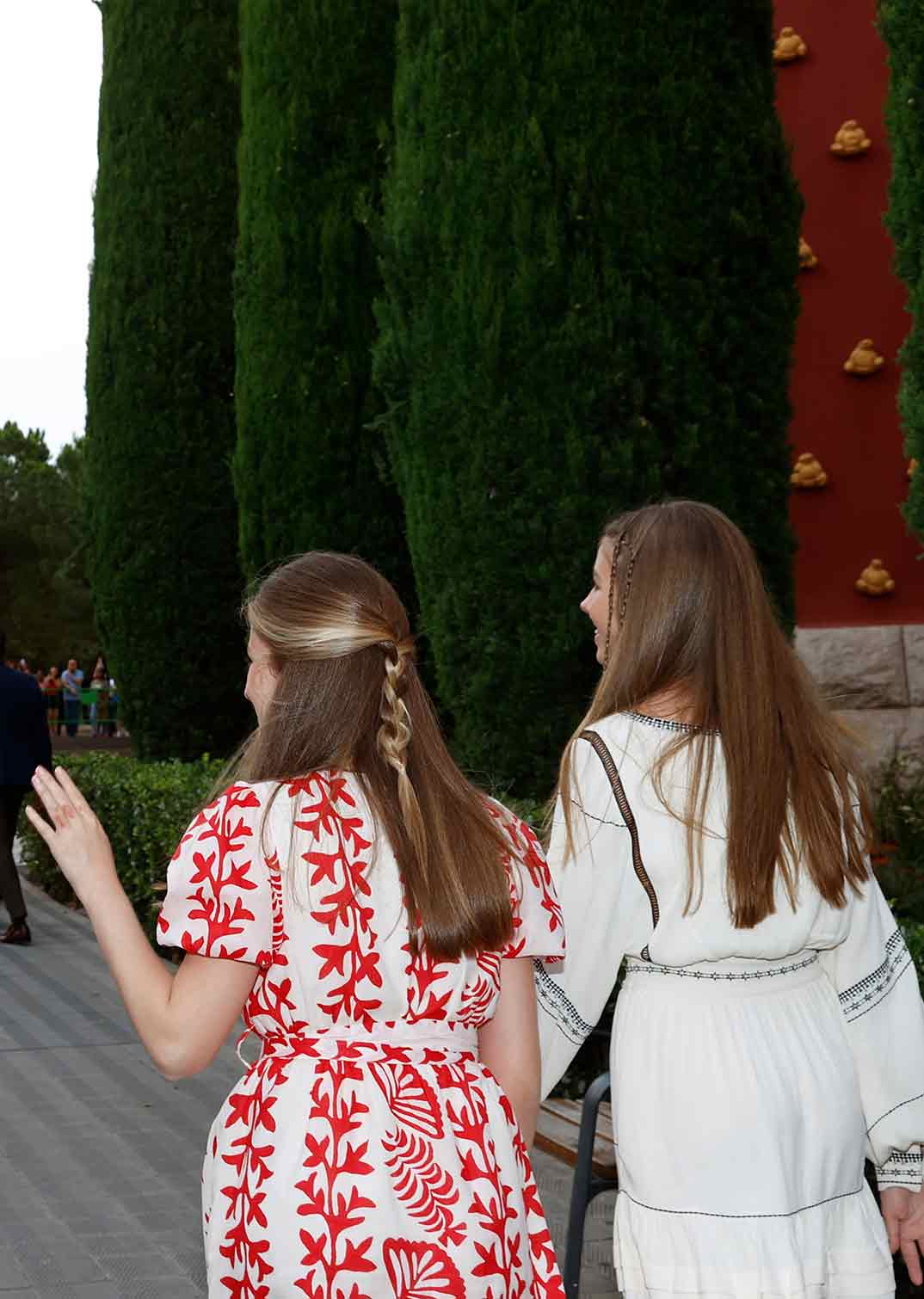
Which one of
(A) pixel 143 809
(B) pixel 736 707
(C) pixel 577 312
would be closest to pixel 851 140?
(C) pixel 577 312

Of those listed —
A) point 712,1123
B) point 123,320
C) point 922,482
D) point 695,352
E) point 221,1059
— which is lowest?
point 221,1059

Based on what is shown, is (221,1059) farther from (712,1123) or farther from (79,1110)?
(712,1123)

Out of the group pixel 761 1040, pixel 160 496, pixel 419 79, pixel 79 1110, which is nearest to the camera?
pixel 761 1040

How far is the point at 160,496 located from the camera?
38.1 ft

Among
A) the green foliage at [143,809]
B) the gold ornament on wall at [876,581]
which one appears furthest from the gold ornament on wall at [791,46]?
the green foliage at [143,809]

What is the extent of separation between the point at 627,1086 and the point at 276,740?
2.46 feet

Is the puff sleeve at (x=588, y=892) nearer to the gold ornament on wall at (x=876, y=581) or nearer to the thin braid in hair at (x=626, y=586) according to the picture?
the thin braid in hair at (x=626, y=586)

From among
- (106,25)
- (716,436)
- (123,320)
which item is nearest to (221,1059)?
(716,436)

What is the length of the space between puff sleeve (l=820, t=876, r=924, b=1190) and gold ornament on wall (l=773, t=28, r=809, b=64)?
25.3 feet

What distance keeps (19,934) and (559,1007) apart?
8467 millimetres

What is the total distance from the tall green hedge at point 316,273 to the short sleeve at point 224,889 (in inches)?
292

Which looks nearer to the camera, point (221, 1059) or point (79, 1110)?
point (79, 1110)

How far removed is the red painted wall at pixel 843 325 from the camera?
912cm

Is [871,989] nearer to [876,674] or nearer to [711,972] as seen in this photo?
[711,972]
